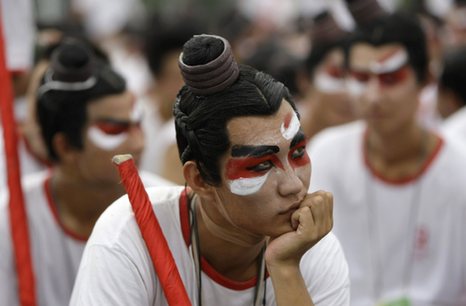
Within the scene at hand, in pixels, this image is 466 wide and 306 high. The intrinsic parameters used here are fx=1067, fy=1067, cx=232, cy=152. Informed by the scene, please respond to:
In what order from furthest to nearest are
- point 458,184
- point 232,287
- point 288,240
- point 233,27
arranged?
point 233,27, point 458,184, point 232,287, point 288,240

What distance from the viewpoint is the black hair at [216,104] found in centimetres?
339

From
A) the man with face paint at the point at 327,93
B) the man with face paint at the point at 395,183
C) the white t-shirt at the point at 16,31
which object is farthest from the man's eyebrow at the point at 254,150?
the man with face paint at the point at 327,93

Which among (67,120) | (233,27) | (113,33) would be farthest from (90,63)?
(113,33)

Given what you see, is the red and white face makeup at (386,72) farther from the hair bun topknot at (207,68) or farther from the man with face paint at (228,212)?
the hair bun topknot at (207,68)

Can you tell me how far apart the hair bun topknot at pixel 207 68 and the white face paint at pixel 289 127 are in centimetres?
22

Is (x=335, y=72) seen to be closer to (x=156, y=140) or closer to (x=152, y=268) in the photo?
(x=156, y=140)

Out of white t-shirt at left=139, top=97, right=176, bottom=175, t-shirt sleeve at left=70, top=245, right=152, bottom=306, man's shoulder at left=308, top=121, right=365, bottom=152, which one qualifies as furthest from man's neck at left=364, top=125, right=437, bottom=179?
t-shirt sleeve at left=70, top=245, right=152, bottom=306

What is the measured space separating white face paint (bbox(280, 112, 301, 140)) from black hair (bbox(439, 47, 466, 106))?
16.7ft

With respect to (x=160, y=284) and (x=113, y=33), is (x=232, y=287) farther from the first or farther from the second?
(x=113, y=33)

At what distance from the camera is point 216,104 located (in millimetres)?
3408

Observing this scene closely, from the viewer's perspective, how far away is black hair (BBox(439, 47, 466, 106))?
8297 mm

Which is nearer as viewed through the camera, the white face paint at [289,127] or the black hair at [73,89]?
the white face paint at [289,127]

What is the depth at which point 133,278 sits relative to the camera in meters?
3.54

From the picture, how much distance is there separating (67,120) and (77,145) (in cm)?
13
